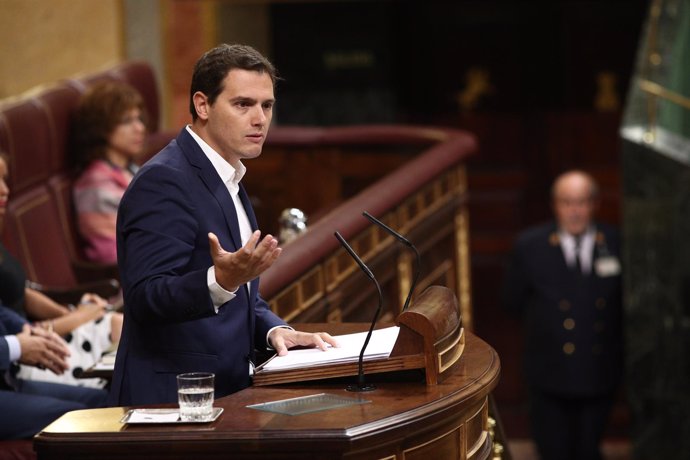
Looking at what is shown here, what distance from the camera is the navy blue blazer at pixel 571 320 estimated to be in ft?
24.8

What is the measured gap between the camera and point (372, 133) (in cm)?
719

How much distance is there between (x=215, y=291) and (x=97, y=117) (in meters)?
2.97

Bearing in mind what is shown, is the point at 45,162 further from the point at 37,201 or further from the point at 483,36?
the point at 483,36

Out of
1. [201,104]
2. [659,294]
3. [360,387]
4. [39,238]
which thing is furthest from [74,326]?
[659,294]

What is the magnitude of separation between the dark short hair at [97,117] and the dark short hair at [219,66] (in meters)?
2.63

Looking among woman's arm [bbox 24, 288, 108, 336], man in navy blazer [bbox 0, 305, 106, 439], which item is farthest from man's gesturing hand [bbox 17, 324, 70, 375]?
woman's arm [bbox 24, 288, 108, 336]

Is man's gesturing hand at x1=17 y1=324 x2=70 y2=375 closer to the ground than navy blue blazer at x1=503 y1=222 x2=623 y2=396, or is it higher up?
higher up

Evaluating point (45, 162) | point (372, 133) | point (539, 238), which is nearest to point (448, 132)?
point (372, 133)

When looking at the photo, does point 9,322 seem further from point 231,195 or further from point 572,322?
point 572,322

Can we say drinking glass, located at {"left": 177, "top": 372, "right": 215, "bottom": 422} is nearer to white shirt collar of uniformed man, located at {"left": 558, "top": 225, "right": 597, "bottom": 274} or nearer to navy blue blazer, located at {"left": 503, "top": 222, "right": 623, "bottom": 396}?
navy blue blazer, located at {"left": 503, "top": 222, "right": 623, "bottom": 396}

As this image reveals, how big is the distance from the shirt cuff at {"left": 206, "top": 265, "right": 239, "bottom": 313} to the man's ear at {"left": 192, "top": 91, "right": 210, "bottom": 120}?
1.26ft

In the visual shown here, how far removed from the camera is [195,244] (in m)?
2.89

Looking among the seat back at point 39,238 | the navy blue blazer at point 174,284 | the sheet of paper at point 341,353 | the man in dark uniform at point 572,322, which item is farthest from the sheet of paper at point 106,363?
the man in dark uniform at point 572,322

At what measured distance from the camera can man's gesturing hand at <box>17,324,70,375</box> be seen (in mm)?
3707
